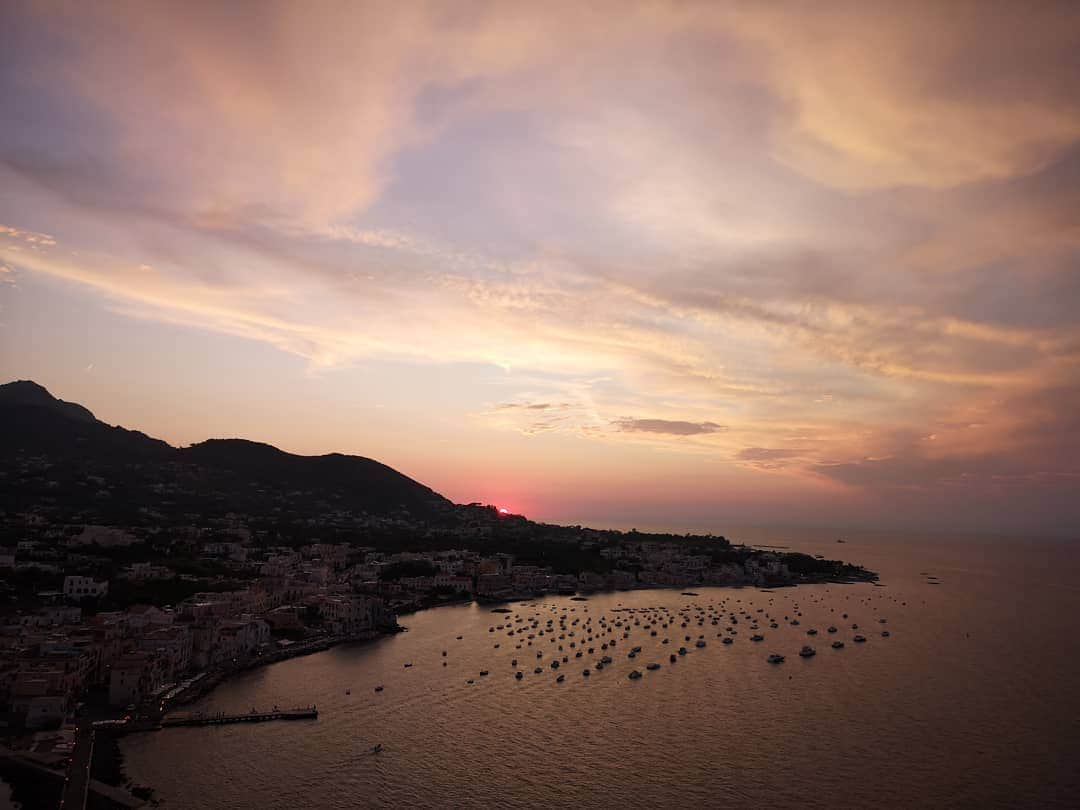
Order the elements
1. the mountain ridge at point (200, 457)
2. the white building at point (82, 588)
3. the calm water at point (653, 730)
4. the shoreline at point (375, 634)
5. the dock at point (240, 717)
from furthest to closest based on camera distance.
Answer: the mountain ridge at point (200, 457)
the white building at point (82, 588)
the shoreline at point (375, 634)
the dock at point (240, 717)
the calm water at point (653, 730)


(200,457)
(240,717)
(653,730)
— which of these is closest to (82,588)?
(240,717)

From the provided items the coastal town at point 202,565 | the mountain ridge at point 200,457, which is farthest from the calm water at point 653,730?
the mountain ridge at point 200,457

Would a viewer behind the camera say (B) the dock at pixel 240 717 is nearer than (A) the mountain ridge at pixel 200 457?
Yes

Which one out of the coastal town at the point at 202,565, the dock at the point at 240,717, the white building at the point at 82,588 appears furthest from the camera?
the white building at the point at 82,588

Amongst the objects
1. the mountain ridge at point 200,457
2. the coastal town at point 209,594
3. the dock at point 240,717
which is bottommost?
the dock at point 240,717

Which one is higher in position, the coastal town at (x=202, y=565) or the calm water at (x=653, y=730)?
the coastal town at (x=202, y=565)

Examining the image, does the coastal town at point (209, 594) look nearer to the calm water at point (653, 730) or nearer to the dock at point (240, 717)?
the dock at point (240, 717)
